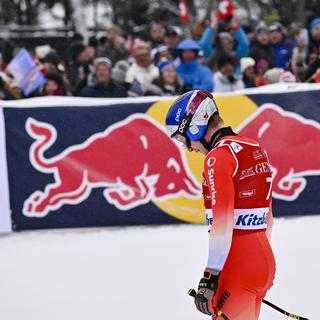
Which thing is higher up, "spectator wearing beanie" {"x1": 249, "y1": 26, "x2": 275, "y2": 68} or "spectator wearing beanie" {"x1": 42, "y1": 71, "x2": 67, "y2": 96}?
"spectator wearing beanie" {"x1": 249, "y1": 26, "x2": 275, "y2": 68}

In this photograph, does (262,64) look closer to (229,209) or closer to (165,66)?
(165,66)

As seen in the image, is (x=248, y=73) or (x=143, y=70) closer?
(x=143, y=70)

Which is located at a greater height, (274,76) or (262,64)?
(262,64)

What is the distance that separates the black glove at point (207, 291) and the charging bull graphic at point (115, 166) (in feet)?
14.7

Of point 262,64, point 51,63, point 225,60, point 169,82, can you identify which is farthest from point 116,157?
point 262,64

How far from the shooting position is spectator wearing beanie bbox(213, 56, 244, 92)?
31.0 ft

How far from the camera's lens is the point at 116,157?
770 centimetres

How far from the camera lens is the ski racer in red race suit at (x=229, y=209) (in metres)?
3.25

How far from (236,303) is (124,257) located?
3390 mm

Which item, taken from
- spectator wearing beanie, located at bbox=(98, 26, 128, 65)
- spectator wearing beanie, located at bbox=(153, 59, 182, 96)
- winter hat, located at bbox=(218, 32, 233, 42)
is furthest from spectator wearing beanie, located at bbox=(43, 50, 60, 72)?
winter hat, located at bbox=(218, 32, 233, 42)

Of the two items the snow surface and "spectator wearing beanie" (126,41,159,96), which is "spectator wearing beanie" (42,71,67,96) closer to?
"spectator wearing beanie" (126,41,159,96)

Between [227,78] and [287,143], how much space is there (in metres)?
1.95

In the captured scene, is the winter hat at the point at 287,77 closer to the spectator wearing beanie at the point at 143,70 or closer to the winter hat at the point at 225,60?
the winter hat at the point at 225,60

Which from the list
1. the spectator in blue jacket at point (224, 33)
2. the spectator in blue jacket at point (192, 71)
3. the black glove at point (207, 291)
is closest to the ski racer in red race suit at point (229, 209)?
the black glove at point (207, 291)
